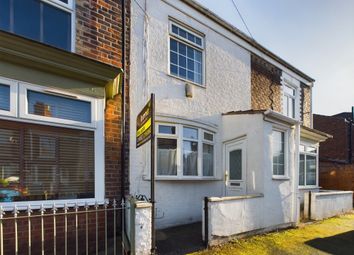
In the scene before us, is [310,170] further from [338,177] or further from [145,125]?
[145,125]

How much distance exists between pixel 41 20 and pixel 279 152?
665cm

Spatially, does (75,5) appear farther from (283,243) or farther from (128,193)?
(283,243)

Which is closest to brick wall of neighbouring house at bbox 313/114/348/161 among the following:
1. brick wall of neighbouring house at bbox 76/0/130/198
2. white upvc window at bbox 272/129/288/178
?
white upvc window at bbox 272/129/288/178

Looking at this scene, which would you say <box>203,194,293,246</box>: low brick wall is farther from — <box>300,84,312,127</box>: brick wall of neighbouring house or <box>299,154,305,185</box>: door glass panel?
<box>300,84,312,127</box>: brick wall of neighbouring house

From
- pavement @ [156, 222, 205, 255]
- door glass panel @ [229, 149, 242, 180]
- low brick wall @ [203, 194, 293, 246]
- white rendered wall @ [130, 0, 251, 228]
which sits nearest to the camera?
pavement @ [156, 222, 205, 255]

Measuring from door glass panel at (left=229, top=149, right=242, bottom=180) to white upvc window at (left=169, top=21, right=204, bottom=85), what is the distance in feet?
7.37

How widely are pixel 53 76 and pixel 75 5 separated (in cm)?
175

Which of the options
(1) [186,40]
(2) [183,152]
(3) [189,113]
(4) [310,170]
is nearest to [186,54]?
(1) [186,40]

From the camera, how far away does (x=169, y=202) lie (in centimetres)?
780

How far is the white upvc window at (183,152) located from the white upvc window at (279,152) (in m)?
1.73

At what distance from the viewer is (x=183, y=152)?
8.33 meters

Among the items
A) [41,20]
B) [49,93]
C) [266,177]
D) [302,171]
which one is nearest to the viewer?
[49,93]

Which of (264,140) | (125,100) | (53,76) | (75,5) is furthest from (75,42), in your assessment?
(264,140)

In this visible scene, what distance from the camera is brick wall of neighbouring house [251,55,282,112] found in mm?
11578
